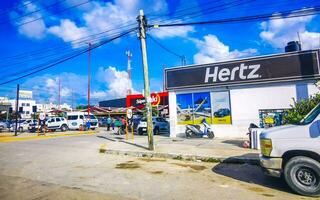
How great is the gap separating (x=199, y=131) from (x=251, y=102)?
4034 mm

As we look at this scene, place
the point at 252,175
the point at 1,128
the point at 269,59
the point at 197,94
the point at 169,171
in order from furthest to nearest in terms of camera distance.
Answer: the point at 1,128, the point at 197,94, the point at 269,59, the point at 169,171, the point at 252,175

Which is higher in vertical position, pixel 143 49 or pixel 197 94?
pixel 143 49

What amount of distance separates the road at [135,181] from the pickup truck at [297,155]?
1.12 feet

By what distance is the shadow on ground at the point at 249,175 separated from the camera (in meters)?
6.51

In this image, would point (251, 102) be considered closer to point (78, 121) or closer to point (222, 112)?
point (222, 112)

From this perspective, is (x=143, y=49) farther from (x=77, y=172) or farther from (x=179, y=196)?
(x=179, y=196)

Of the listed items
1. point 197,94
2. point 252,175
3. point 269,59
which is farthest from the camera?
point 197,94

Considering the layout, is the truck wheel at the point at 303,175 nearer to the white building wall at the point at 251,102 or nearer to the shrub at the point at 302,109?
the shrub at the point at 302,109

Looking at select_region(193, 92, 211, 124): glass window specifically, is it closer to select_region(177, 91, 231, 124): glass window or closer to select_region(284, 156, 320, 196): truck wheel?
select_region(177, 91, 231, 124): glass window

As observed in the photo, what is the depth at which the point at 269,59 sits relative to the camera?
54.0 ft

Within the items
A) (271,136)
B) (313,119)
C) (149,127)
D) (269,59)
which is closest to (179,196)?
(271,136)

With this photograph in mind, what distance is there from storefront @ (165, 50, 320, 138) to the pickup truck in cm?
1099

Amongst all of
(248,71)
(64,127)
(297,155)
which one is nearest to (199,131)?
(248,71)

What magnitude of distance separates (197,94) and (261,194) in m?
13.6
